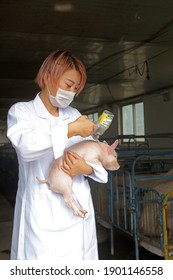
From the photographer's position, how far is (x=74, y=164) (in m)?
1.02

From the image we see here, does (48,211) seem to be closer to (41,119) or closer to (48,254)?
(48,254)

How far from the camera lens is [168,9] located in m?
2.68

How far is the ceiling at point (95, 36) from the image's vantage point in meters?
2.63

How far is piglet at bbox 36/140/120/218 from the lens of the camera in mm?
1044

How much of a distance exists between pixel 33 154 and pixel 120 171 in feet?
6.12

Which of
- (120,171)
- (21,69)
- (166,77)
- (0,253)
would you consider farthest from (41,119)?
(166,77)

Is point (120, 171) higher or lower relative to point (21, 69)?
lower

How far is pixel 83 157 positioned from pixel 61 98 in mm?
209

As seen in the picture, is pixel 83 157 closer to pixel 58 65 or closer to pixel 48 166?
pixel 48 166

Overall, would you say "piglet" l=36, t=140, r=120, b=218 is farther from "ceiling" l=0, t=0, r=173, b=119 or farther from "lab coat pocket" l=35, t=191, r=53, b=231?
"ceiling" l=0, t=0, r=173, b=119

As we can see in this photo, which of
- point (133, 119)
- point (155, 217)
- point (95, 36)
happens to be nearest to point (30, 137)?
point (155, 217)

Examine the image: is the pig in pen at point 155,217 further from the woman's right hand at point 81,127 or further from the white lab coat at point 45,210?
the woman's right hand at point 81,127

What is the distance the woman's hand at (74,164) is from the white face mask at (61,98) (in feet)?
0.57

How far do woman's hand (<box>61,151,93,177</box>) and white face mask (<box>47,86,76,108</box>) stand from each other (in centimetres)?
17
